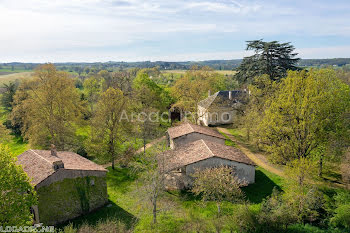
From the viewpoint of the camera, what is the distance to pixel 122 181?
3058 centimetres

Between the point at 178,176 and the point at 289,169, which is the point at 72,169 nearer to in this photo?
the point at 178,176

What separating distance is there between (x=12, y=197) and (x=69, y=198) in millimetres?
7761

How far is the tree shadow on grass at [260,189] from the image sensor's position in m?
25.2

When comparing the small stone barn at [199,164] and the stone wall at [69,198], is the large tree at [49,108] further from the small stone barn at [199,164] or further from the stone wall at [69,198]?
the small stone barn at [199,164]

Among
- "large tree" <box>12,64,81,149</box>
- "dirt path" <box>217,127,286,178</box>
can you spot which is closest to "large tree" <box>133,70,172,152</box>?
"large tree" <box>12,64,81,149</box>

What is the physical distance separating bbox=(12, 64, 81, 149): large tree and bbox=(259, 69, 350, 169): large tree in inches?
1145

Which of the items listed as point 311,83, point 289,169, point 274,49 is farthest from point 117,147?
point 274,49

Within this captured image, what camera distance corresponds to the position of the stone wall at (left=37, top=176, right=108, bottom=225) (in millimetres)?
20906

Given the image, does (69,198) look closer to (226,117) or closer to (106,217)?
(106,217)

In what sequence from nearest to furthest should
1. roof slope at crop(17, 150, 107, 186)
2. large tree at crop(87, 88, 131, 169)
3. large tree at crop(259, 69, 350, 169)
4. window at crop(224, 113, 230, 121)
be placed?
roof slope at crop(17, 150, 107, 186) < large tree at crop(259, 69, 350, 169) < large tree at crop(87, 88, 131, 169) < window at crop(224, 113, 230, 121)

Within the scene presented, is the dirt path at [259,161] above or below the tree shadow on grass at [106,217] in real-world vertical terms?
above

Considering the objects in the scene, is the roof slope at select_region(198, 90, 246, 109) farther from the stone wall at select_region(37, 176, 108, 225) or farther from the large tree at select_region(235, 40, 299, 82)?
the stone wall at select_region(37, 176, 108, 225)

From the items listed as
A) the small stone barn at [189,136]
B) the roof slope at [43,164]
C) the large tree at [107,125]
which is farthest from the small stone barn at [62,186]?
the small stone barn at [189,136]

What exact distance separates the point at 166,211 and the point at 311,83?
19043mm
